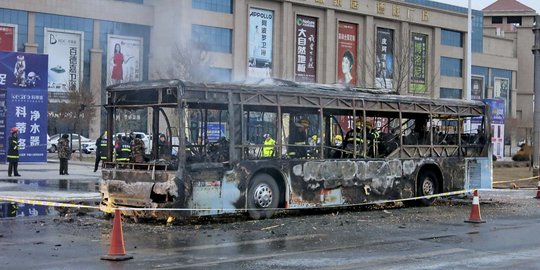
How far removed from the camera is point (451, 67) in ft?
254

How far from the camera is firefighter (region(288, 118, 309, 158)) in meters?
14.6

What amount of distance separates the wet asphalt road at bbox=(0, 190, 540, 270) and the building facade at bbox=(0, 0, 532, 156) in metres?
32.2

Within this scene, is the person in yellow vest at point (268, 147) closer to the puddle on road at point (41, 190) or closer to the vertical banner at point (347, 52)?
the puddle on road at point (41, 190)

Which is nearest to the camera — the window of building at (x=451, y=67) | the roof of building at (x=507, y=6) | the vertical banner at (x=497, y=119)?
the vertical banner at (x=497, y=119)

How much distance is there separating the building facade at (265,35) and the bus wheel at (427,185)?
2923cm

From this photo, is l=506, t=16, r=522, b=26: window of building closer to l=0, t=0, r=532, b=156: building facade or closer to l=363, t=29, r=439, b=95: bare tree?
l=0, t=0, r=532, b=156: building facade

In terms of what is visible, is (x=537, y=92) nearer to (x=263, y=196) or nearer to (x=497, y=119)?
(x=497, y=119)

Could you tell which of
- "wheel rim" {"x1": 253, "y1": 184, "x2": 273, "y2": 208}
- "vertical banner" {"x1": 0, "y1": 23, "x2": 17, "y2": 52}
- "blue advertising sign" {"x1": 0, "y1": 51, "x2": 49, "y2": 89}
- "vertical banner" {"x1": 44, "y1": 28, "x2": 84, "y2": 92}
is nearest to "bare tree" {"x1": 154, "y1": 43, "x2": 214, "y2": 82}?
"blue advertising sign" {"x1": 0, "y1": 51, "x2": 49, "y2": 89}

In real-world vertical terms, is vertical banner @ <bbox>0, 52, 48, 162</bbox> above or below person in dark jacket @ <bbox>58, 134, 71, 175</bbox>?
above

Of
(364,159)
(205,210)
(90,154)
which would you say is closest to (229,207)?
(205,210)

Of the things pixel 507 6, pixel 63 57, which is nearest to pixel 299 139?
pixel 63 57

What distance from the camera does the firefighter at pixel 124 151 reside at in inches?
536

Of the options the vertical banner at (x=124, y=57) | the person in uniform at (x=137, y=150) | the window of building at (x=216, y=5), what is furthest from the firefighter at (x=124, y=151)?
the vertical banner at (x=124, y=57)

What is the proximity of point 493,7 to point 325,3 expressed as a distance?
191 ft
